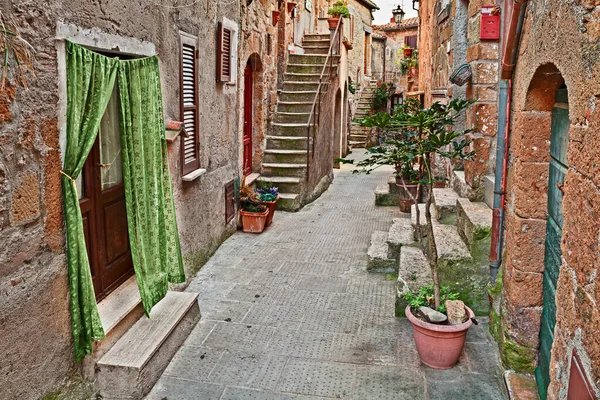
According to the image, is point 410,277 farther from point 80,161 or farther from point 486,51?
point 80,161

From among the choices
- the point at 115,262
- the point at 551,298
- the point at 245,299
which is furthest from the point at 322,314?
the point at 551,298

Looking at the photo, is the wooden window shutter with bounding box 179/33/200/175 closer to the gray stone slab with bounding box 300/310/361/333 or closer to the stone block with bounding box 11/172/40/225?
the gray stone slab with bounding box 300/310/361/333

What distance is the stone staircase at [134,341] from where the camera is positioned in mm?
3738

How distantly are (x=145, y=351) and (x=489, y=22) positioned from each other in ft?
13.7

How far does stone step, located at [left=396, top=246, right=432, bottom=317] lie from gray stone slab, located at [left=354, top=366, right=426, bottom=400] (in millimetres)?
954

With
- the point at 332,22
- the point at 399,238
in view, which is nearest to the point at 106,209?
the point at 399,238

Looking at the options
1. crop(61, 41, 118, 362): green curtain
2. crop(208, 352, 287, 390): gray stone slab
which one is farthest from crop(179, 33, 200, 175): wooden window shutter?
crop(208, 352, 287, 390): gray stone slab

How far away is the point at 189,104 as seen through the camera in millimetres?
5883

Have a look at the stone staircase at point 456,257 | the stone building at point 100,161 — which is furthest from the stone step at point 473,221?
the stone building at point 100,161

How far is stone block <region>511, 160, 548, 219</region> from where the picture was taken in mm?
3582

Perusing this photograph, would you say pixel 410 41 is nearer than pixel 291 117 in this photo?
No

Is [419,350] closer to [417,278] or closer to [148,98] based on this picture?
[417,278]

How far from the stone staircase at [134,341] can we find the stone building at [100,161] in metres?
0.03

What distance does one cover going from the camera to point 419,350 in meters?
4.27
